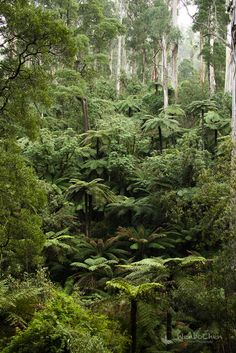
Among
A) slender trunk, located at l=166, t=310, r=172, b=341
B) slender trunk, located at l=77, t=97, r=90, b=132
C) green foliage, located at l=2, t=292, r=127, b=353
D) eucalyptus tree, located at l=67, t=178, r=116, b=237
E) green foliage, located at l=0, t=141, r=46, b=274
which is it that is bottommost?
slender trunk, located at l=166, t=310, r=172, b=341

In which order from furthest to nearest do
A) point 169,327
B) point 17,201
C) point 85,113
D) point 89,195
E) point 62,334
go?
point 85,113, point 89,195, point 169,327, point 17,201, point 62,334

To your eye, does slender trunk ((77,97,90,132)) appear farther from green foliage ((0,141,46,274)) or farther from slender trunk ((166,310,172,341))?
slender trunk ((166,310,172,341))

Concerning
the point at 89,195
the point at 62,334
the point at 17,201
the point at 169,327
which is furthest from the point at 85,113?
the point at 62,334

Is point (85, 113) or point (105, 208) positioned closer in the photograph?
point (105, 208)

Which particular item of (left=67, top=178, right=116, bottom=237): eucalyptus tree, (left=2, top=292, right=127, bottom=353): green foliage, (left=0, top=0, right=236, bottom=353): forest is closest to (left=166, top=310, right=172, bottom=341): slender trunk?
(left=0, top=0, right=236, bottom=353): forest

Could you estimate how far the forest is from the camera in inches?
233

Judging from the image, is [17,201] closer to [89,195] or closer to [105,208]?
[89,195]

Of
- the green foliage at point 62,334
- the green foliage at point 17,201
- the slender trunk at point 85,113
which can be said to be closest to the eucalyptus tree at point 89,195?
the green foliage at point 17,201

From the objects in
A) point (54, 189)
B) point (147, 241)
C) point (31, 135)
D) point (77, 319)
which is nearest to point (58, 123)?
point (54, 189)

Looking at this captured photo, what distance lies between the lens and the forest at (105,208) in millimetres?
5930

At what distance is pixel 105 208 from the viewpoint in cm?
1303

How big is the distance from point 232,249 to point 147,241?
424 cm

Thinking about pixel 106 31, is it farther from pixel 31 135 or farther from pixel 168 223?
pixel 31 135

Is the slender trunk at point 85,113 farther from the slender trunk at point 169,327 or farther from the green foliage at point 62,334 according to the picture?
the green foliage at point 62,334
